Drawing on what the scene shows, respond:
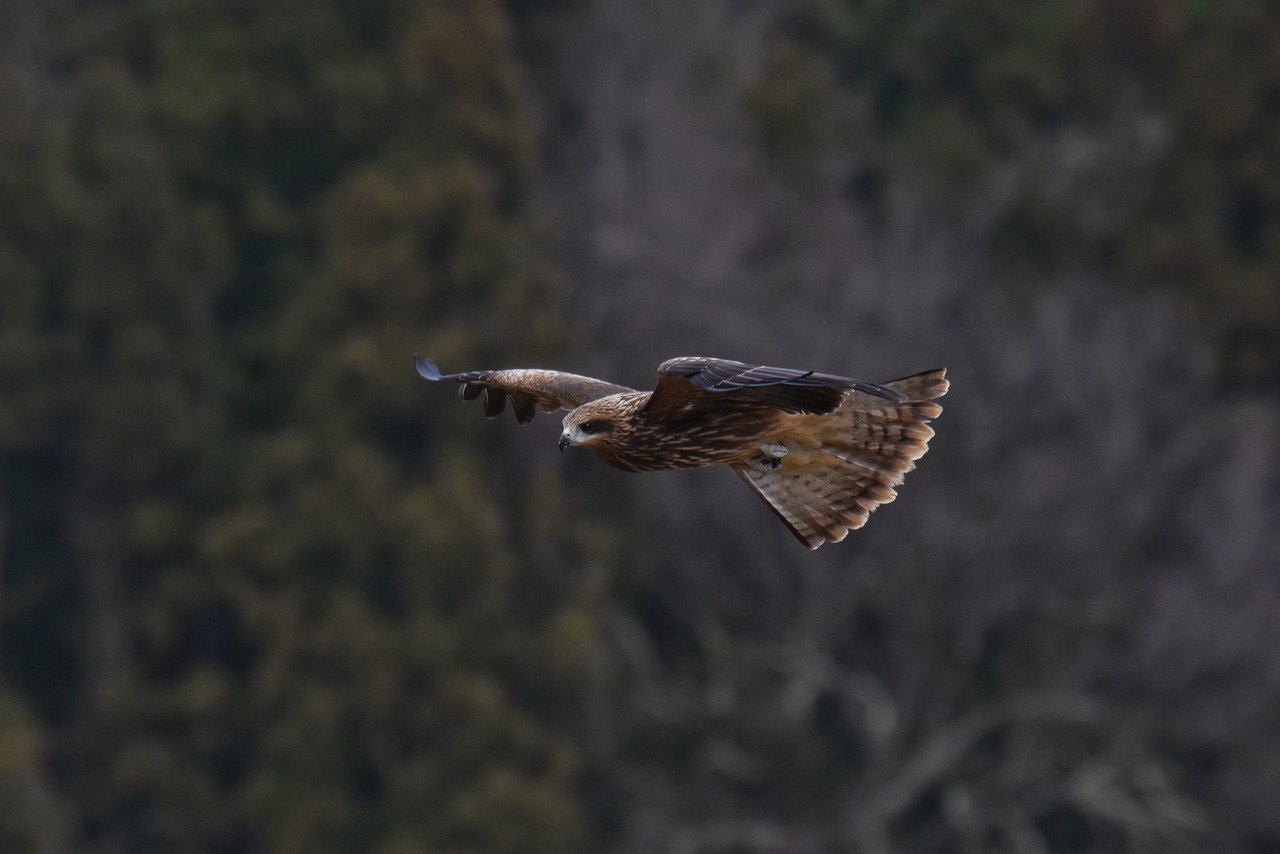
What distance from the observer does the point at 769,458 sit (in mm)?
8773

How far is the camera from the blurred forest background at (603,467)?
76.3 ft

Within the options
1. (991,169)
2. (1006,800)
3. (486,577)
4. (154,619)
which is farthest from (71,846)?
(991,169)

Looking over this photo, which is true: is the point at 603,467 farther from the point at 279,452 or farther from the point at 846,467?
the point at 846,467

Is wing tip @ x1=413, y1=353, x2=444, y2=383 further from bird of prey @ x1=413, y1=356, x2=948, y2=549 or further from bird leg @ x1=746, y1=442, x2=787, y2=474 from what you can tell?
bird leg @ x1=746, y1=442, x2=787, y2=474

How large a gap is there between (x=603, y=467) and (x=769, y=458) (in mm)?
15609

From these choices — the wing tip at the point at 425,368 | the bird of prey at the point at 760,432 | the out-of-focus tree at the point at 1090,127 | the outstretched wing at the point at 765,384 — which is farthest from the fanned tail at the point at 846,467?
the out-of-focus tree at the point at 1090,127

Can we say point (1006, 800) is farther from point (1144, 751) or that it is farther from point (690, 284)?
point (690, 284)

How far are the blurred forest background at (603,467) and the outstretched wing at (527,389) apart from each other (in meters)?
13.2

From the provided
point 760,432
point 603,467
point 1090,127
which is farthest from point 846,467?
point 1090,127

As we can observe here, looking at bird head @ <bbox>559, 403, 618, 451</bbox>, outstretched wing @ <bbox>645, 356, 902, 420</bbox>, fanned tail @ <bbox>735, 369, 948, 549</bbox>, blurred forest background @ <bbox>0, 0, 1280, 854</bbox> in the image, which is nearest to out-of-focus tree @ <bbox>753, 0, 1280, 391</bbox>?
blurred forest background @ <bbox>0, 0, 1280, 854</bbox>

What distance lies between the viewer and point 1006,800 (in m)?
23.0

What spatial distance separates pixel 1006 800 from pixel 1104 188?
7.69 metres

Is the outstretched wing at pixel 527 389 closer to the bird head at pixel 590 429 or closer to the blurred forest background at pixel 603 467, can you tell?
the bird head at pixel 590 429

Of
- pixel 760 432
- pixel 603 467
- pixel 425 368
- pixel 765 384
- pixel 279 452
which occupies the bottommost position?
pixel 765 384
